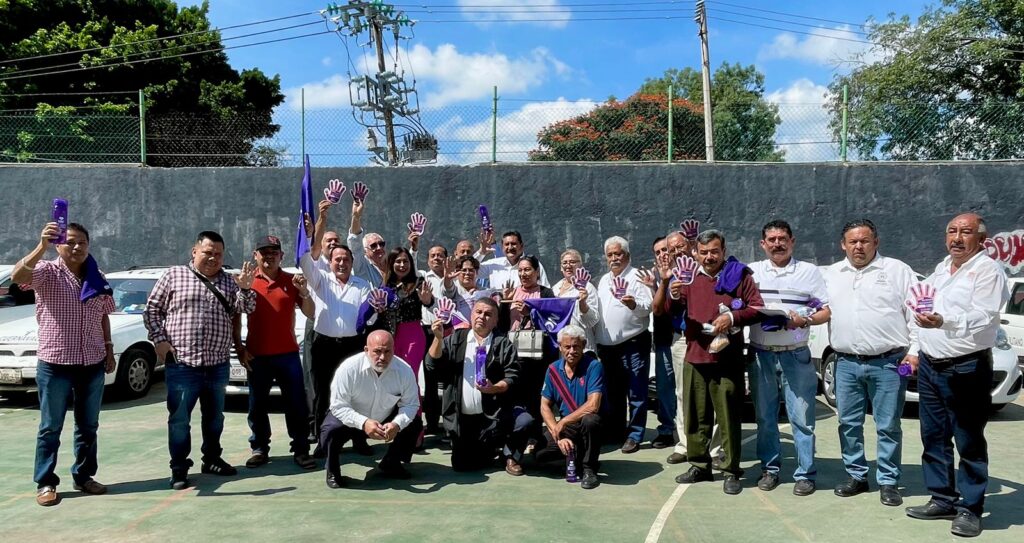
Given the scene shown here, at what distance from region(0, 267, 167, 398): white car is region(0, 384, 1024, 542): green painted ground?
1963 millimetres

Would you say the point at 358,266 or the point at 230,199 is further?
the point at 230,199

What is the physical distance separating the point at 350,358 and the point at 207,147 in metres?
9.59

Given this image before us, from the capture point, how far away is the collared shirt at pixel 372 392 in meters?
5.53

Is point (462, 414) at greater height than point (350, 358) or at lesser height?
lesser

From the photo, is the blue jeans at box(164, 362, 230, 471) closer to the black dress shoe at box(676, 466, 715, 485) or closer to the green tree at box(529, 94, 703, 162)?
the black dress shoe at box(676, 466, 715, 485)

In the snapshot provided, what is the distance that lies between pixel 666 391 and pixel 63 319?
4724 mm

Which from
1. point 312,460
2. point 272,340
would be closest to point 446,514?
point 312,460

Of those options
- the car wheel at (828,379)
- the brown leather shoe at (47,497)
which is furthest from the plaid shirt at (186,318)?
the car wheel at (828,379)

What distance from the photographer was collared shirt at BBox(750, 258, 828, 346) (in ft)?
17.2

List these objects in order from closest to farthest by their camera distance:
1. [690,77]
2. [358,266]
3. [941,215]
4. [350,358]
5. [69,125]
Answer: [350,358], [358,266], [941,215], [69,125], [690,77]

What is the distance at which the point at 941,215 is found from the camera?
40.4ft

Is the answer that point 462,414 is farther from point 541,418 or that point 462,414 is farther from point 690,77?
point 690,77

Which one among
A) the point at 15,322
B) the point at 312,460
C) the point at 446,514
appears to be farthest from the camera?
the point at 15,322

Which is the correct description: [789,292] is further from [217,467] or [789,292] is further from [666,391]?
[217,467]
